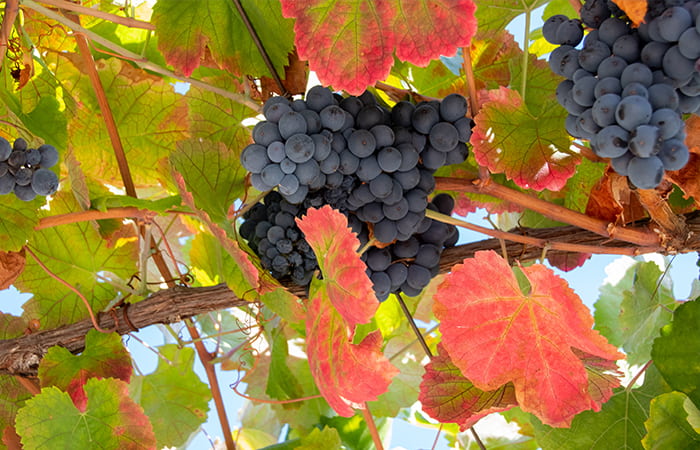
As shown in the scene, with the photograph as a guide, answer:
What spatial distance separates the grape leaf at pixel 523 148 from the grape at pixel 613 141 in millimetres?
194

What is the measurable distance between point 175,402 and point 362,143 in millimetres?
758

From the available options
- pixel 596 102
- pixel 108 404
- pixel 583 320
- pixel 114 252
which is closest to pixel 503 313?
pixel 583 320

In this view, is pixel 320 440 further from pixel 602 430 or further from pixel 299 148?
pixel 299 148

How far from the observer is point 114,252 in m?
1.10

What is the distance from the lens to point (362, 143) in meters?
0.69

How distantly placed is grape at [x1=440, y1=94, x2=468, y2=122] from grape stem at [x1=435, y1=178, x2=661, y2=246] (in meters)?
0.10

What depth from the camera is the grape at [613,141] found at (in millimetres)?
531

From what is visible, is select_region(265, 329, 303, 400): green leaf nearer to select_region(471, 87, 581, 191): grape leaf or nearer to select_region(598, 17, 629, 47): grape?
select_region(471, 87, 581, 191): grape leaf

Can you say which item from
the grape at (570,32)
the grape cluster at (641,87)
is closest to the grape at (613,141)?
the grape cluster at (641,87)

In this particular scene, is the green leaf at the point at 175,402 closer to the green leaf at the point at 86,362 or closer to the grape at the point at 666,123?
the green leaf at the point at 86,362

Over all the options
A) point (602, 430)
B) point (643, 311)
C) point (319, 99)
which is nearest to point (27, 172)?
point (319, 99)

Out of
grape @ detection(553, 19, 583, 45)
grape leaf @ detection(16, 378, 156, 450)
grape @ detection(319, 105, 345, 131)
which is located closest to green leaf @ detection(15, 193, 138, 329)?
grape leaf @ detection(16, 378, 156, 450)

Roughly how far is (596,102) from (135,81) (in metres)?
0.79

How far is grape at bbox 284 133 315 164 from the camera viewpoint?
0.65 metres
